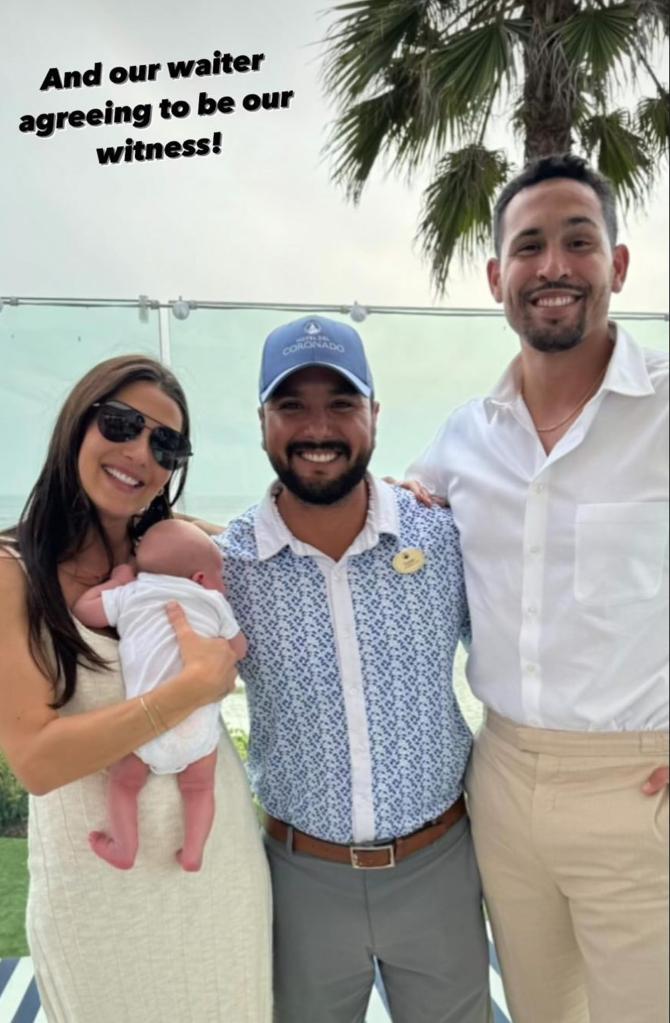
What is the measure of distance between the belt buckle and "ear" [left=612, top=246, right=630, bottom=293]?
3.96ft

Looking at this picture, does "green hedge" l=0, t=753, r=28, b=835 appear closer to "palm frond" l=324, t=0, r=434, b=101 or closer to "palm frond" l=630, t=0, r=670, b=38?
"palm frond" l=324, t=0, r=434, b=101

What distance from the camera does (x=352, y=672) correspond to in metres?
1.41

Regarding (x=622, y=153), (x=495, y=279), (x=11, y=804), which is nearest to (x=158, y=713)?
(x=495, y=279)

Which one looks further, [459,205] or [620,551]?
[459,205]

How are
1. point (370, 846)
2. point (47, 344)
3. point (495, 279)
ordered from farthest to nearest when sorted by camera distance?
point (47, 344), point (495, 279), point (370, 846)

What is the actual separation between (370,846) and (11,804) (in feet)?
9.06

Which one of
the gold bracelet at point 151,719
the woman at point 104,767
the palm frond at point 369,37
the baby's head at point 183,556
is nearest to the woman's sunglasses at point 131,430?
the woman at point 104,767

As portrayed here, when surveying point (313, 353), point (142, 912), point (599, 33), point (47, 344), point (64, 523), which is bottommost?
point (142, 912)

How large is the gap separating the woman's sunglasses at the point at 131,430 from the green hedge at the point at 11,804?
255 cm

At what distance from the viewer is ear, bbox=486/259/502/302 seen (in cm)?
150

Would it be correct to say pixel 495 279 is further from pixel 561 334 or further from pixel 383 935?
pixel 383 935

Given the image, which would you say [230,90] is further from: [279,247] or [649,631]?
[649,631]

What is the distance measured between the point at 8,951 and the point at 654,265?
4.23 m

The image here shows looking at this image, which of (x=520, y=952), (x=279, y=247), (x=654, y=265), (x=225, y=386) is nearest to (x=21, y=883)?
(x=225, y=386)
